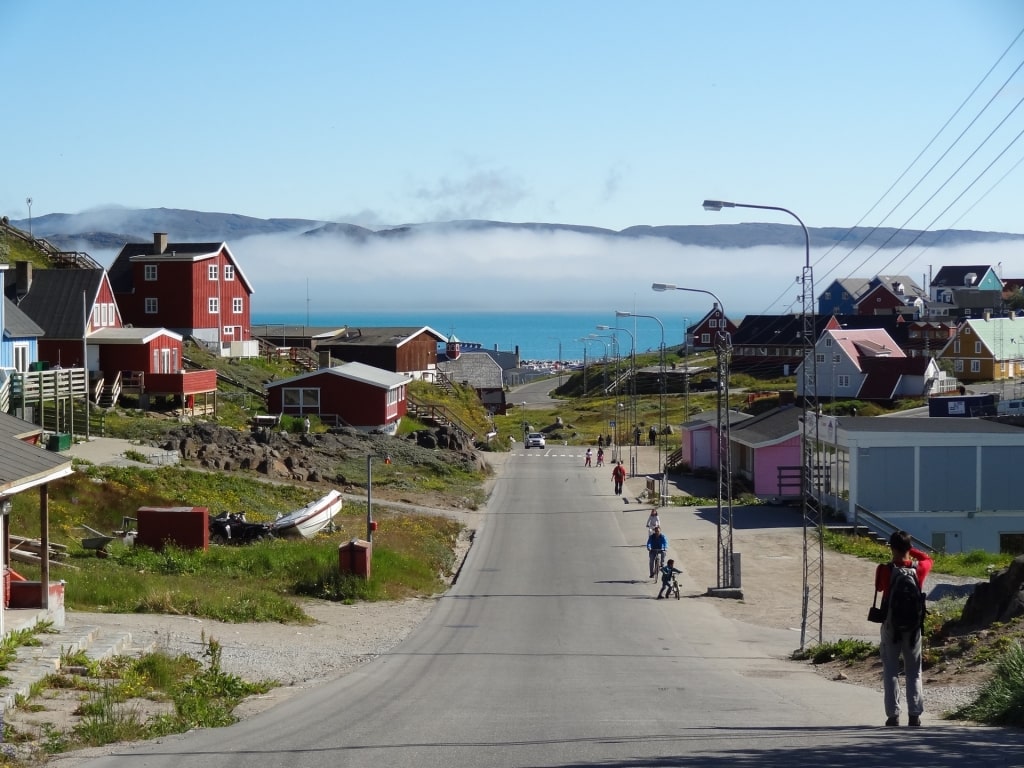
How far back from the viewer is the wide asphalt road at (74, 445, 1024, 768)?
9.98 meters

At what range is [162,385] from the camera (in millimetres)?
54281

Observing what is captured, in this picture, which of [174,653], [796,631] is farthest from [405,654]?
[796,631]

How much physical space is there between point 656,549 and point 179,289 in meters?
50.0

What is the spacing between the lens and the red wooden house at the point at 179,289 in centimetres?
7312

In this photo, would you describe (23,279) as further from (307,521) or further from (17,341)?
(307,521)

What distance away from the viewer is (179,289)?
240 ft

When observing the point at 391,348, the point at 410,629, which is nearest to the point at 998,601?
the point at 410,629

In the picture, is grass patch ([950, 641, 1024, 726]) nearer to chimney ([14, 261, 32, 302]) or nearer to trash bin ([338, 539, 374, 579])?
trash bin ([338, 539, 374, 579])

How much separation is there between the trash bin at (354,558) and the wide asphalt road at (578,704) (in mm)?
2039

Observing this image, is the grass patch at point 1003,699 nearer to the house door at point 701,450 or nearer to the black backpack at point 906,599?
the black backpack at point 906,599

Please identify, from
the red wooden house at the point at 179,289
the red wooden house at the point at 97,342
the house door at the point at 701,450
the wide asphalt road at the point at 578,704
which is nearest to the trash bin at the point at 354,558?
the wide asphalt road at the point at 578,704

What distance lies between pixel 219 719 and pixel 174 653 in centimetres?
450

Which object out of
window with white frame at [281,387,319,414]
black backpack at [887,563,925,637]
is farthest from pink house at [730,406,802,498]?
black backpack at [887,563,925,637]

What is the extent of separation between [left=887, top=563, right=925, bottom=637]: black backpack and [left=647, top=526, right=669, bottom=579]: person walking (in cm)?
1954
